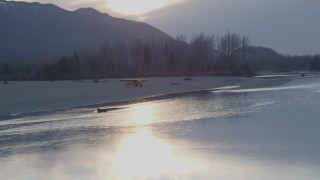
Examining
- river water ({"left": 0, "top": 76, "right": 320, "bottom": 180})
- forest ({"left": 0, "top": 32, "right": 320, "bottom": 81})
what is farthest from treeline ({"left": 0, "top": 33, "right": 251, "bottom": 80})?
river water ({"left": 0, "top": 76, "right": 320, "bottom": 180})

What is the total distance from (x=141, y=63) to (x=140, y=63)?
Result: 1.06ft

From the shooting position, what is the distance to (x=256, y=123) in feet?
79.4

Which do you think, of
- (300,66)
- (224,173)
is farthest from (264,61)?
(224,173)

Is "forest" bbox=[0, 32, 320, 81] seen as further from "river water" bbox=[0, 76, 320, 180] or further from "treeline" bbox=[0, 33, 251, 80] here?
"river water" bbox=[0, 76, 320, 180]

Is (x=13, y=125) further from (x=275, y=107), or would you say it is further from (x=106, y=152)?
(x=275, y=107)

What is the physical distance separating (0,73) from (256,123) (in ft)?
346

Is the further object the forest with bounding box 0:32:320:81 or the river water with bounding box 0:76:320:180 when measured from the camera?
the forest with bounding box 0:32:320:81

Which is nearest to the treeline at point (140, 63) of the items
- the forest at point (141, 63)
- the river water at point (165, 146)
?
the forest at point (141, 63)

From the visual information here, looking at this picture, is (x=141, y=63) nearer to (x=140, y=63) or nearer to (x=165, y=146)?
(x=140, y=63)

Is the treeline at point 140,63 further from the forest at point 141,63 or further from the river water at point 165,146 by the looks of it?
the river water at point 165,146

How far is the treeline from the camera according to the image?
11556cm

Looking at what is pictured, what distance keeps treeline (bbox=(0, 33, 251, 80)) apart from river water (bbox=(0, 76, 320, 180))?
3405 inches

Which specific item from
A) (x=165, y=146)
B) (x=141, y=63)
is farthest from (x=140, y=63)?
(x=165, y=146)

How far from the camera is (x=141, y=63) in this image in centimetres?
12275
